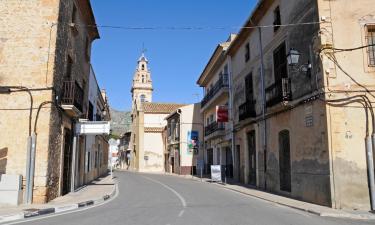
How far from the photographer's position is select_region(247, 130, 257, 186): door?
71.9 ft

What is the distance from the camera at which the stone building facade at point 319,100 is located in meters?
12.4

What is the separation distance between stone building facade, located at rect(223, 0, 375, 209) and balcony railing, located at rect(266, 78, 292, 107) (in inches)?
1.7

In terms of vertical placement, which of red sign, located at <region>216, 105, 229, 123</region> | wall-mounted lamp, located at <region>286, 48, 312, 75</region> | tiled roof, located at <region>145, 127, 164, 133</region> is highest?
tiled roof, located at <region>145, 127, 164, 133</region>

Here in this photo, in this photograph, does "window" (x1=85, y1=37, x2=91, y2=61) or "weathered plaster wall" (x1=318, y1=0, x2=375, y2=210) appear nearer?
"weathered plaster wall" (x1=318, y1=0, x2=375, y2=210)

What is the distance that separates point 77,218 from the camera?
9688 millimetres

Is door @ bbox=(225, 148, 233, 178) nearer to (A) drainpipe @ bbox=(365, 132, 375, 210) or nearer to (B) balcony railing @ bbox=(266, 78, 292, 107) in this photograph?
(B) balcony railing @ bbox=(266, 78, 292, 107)

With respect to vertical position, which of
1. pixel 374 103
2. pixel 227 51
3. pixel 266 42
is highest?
pixel 227 51

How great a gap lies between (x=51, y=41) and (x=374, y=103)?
39.4 feet

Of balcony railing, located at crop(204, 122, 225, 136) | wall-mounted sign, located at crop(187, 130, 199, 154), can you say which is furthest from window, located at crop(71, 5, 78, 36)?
wall-mounted sign, located at crop(187, 130, 199, 154)

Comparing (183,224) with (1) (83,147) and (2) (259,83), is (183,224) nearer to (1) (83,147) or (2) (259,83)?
(2) (259,83)

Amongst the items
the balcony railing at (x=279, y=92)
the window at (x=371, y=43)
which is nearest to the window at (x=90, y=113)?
the balcony railing at (x=279, y=92)

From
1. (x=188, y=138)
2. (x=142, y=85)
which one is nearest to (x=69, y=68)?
(x=188, y=138)

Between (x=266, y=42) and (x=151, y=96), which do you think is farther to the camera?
(x=151, y=96)

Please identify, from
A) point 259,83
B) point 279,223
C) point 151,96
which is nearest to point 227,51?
point 259,83
